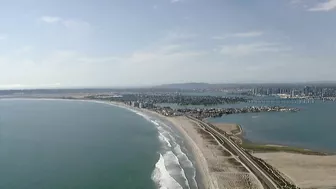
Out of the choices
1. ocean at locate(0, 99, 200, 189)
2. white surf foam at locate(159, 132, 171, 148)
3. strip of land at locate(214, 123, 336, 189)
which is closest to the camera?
ocean at locate(0, 99, 200, 189)

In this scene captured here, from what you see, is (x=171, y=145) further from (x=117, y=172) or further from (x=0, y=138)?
(x=0, y=138)

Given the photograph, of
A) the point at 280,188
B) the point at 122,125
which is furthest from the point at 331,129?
the point at 280,188

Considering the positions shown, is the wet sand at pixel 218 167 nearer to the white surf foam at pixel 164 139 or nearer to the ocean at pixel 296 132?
the white surf foam at pixel 164 139

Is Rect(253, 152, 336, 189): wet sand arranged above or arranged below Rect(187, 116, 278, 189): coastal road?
below

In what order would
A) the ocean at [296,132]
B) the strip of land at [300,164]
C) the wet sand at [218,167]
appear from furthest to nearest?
the ocean at [296,132]
the strip of land at [300,164]
the wet sand at [218,167]

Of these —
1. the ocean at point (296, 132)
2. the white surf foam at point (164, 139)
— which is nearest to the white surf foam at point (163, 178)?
the white surf foam at point (164, 139)

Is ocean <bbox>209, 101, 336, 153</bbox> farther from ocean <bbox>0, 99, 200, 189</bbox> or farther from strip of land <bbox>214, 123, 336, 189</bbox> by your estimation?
ocean <bbox>0, 99, 200, 189</bbox>

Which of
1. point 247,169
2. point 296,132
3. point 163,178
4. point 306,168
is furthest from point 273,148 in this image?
point 163,178

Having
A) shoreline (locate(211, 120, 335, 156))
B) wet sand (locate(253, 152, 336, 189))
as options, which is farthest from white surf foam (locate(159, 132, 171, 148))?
wet sand (locate(253, 152, 336, 189))
